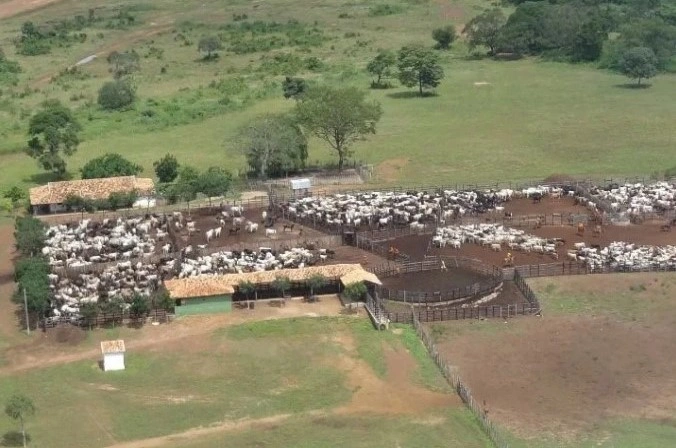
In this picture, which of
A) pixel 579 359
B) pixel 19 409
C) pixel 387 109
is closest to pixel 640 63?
pixel 387 109

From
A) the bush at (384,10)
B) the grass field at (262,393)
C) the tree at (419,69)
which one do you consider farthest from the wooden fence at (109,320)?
the bush at (384,10)

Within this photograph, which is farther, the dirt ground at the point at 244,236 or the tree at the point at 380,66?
the tree at the point at 380,66

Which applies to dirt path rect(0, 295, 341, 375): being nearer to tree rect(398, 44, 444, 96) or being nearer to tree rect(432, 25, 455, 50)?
tree rect(398, 44, 444, 96)

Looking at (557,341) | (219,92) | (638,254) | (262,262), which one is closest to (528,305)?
(557,341)

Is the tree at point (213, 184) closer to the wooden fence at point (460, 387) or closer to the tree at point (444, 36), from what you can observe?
the wooden fence at point (460, 387)

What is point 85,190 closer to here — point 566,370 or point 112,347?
point 112,347

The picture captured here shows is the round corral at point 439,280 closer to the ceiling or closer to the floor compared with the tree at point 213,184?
closer to the floor
